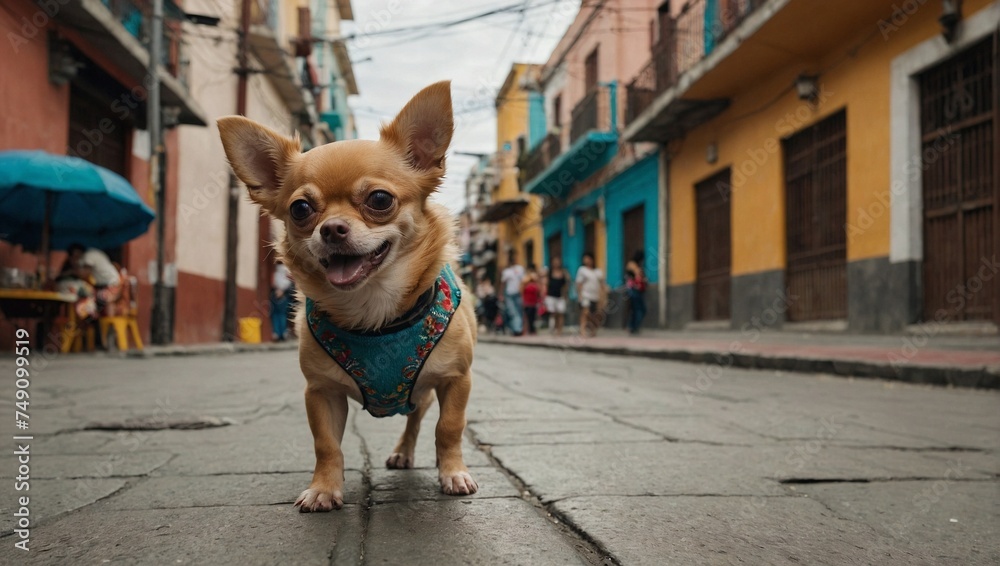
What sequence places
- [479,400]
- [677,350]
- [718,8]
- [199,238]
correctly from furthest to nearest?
[199,238]
[718,8]
[677,350]
[479,400]

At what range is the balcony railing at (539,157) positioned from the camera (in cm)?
2255

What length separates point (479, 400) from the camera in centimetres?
463

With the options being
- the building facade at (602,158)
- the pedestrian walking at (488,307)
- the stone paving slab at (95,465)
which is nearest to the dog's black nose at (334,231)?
the stone paving slab at (95,465)

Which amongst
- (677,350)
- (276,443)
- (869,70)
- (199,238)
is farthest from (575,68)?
(276,443)

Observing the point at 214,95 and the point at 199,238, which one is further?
the point at 214,95

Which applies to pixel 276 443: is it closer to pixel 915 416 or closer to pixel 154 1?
pixel 915 416

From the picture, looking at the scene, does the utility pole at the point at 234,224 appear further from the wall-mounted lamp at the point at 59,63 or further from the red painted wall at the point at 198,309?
the wall-mounted lamp at the point at 59,63

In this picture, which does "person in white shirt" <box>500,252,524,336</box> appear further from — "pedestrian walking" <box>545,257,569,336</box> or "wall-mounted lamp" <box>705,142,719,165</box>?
"wall-mounted lamp" <box>705,142,719,165</box>

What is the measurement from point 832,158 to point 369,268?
9.62 metres

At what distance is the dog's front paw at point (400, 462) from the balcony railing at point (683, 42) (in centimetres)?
954

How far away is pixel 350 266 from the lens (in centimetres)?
198

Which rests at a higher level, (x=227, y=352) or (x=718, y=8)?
(x=718, y=8)

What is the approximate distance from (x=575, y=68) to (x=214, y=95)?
10814 mm

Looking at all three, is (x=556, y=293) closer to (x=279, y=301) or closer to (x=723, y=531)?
(x=279, y=301)
